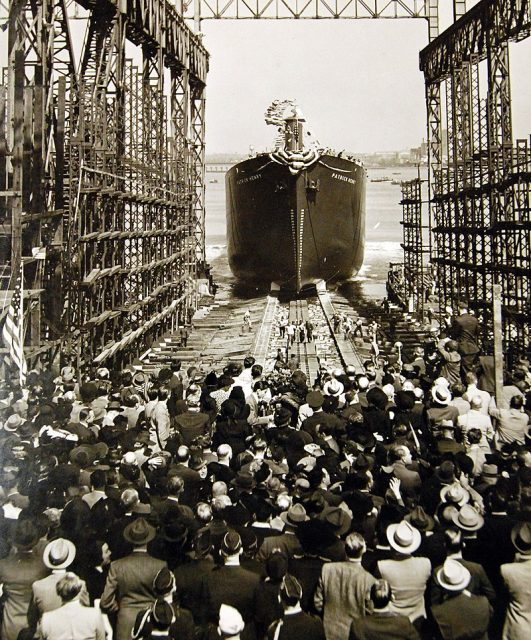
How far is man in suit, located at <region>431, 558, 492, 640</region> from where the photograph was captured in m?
4.53

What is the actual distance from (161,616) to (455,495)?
2.54 m

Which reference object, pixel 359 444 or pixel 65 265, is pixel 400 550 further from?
pixel 65 265

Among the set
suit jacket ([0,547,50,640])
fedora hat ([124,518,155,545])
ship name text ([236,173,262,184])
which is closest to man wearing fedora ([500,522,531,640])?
fedora hat ([124,518,155,545])

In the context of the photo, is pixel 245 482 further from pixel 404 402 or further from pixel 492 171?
pixel 492 171

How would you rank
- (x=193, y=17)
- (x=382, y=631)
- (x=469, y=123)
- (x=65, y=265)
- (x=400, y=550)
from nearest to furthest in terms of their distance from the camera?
1. (x=382, y=631)
2. (x=400, y=550)
3. (x=65, y=265)
4. (x=469, y=123)
5. (x=193, y=17)

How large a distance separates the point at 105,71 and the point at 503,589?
54.6ft

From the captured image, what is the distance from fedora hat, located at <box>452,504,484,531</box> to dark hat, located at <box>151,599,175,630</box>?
7.41ft

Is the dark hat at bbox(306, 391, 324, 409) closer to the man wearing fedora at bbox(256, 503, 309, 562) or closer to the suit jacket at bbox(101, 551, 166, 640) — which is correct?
the man wearing fedora at bbox(256, 503, 309, 562)

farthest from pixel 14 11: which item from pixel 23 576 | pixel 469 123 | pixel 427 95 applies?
pixel 427 95

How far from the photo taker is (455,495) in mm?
5793

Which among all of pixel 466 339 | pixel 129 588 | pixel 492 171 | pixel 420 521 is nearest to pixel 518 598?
pixel 420 521

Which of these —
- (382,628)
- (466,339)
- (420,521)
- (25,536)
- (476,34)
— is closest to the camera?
(382,628)

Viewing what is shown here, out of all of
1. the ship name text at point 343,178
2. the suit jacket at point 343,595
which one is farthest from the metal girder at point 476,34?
the suit jacket at point 343,595

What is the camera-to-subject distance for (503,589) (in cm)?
539
